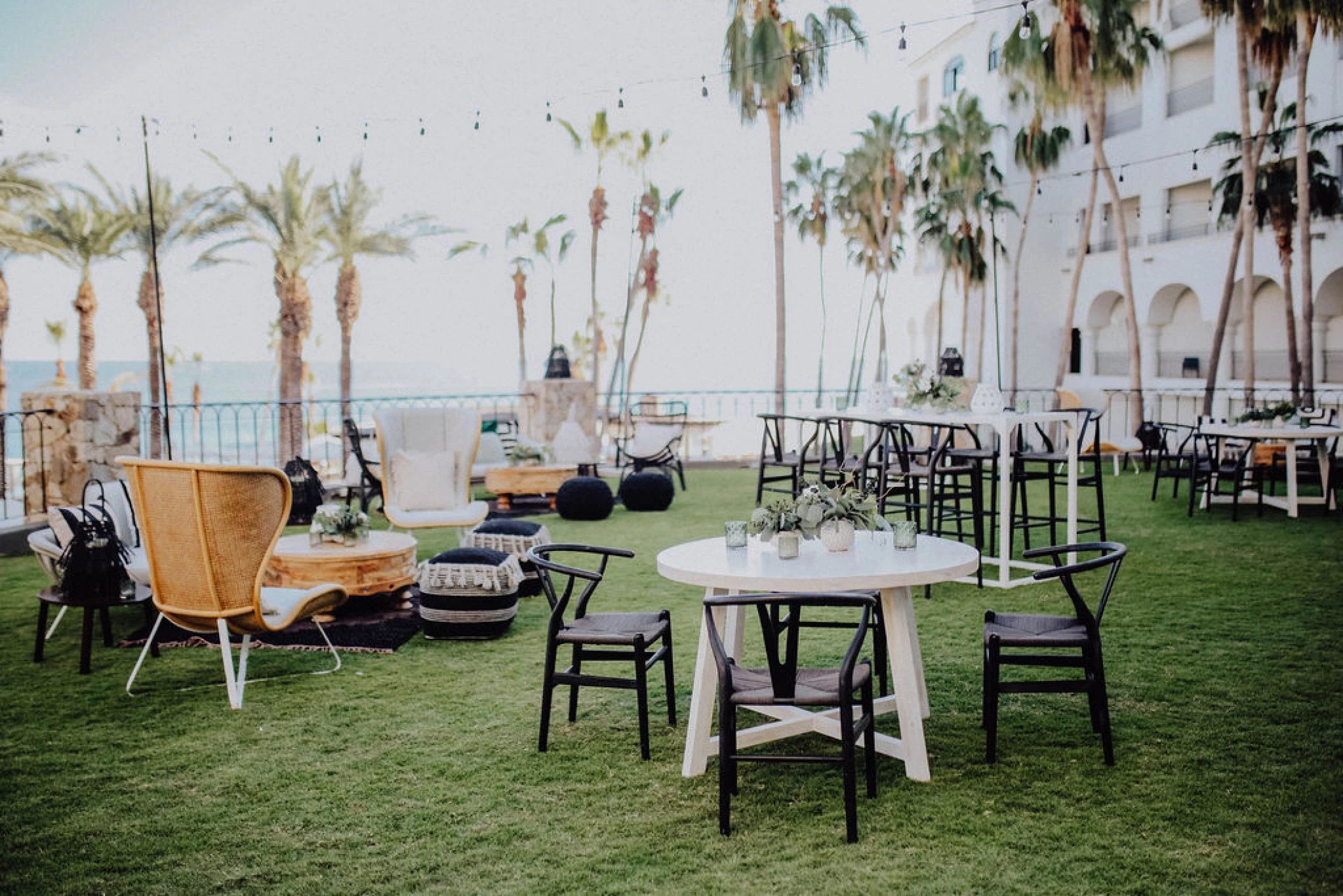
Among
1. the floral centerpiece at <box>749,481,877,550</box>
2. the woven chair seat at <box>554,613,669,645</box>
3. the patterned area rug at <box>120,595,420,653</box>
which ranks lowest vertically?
the patterned area rug at <box>120,595,420,653</box>

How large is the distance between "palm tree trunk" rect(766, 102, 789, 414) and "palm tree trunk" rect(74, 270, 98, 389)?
1295 cm

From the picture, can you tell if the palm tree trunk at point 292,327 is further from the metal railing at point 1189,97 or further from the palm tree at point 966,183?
the metal railing at point 1189,97

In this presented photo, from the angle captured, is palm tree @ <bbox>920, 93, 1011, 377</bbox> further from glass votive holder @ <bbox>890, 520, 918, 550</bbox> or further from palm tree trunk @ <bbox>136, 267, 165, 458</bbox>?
glass votive holder @ <bbox>890, 520, 918, 550</bbox>

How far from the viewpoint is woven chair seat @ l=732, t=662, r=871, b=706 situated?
3191 mm

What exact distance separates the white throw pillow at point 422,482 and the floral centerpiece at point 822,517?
14.2ft

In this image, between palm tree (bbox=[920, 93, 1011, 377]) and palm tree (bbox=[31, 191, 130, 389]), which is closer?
palm tree (bbox=[31, 191, 130, 389])

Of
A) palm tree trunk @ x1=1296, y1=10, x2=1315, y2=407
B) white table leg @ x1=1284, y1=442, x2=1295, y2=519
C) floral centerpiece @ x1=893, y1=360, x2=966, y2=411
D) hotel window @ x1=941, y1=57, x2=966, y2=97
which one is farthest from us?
hotel window @ x1=941, y1=57, x2=966, y2=97

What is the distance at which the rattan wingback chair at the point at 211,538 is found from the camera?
4473 millimetres

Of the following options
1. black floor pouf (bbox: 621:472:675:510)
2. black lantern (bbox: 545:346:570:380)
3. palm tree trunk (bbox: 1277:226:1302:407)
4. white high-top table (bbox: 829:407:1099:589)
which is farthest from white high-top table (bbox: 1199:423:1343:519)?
black lantern (bbox: 545:346:570:380)

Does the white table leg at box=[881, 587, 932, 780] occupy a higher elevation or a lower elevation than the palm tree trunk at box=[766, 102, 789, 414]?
lower

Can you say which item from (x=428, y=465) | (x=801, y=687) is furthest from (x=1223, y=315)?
(x=801, y=687)

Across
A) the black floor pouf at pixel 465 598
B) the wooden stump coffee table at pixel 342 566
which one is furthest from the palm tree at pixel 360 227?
the black floor pouf at pixel 465 598

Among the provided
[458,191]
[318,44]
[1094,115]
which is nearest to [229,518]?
[318,44]

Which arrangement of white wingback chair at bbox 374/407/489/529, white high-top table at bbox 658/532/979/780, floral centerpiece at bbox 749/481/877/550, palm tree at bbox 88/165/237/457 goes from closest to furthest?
white high-top table at bbox 658/532/979/780 → floral centerpiece at bbox 749/481/877/550 → white wingback chair at bbox 374/407/489/529 → palm tree at bbox 88/165/237/457
